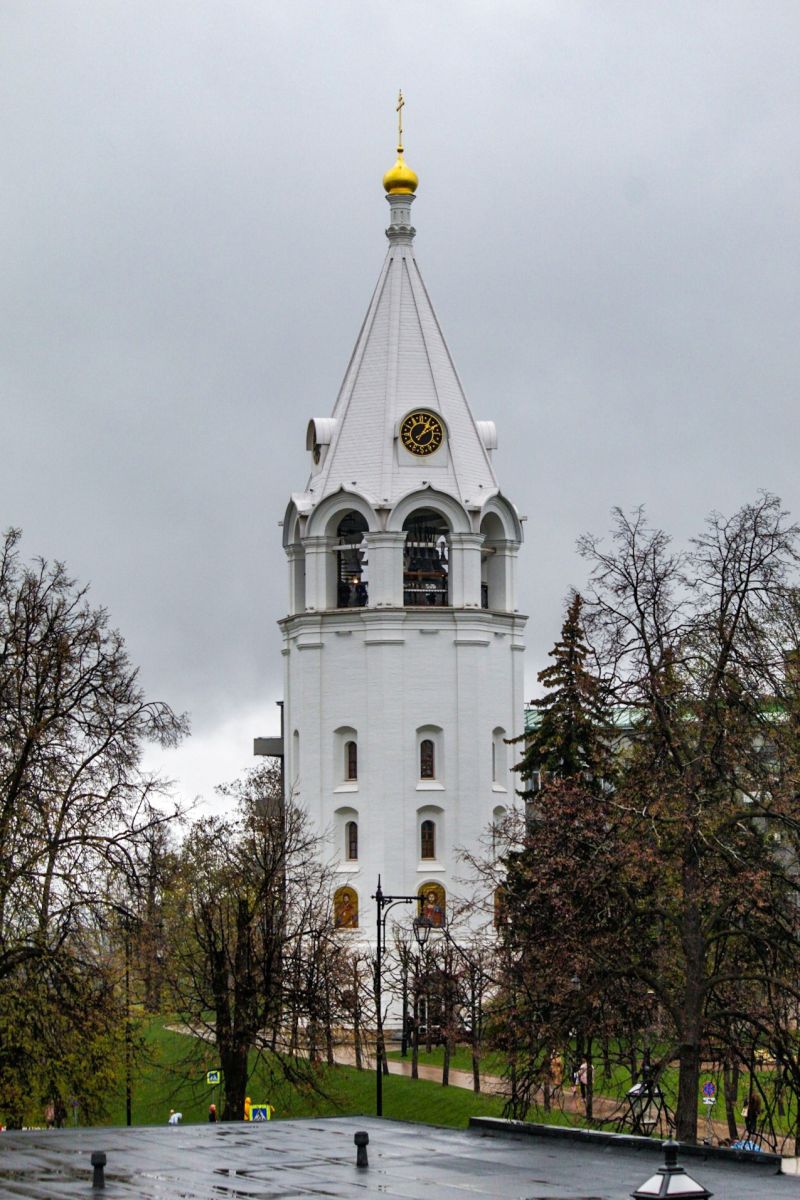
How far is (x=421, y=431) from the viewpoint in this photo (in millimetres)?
71125

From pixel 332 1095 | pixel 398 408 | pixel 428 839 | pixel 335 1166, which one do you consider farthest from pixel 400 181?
pixel 335 1166

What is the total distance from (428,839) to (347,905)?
3.66 meters

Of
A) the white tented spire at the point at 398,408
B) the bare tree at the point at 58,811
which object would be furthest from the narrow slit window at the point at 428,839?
the bare tree at the point at 58,811

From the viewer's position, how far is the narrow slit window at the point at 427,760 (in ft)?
234

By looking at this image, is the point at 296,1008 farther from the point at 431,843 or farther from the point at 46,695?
the point at 431,843

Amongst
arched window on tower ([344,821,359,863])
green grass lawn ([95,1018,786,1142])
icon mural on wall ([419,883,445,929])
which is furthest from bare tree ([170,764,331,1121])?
arched window on tower ([344,821,359,863])

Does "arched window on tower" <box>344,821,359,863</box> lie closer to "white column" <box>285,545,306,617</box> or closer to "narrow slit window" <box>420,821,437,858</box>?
"narrow slit window" <box>420,821,437,858</box>

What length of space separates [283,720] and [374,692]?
722 cm

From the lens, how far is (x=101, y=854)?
35125mm

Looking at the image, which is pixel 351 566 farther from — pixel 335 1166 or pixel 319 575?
pixel 335 1166

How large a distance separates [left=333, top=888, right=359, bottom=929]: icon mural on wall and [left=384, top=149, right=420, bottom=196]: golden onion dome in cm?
2363

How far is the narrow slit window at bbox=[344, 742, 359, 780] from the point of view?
71312 mm

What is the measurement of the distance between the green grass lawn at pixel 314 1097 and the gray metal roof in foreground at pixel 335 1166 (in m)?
19.0

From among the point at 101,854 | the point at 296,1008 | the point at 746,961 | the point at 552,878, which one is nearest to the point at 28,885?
the point at 101,854
